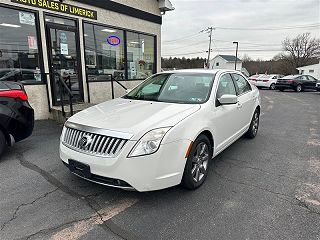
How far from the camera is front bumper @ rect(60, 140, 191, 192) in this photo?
271 cm

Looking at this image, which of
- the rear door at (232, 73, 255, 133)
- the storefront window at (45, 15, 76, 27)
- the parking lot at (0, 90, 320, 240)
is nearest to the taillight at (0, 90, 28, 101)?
the parking lot at (0, 90, 320, 240)

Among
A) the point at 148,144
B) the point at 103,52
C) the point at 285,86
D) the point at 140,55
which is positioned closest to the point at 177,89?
the point at 148,144

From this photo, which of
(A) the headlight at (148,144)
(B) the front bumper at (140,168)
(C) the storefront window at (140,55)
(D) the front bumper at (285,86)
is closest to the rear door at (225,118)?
(B) the front bumper at (140,168)

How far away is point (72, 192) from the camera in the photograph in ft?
10.8

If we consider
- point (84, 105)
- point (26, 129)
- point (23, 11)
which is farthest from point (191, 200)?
point (23, 11)

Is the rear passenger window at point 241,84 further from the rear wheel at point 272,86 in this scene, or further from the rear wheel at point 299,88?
the rear wheel at point 272,86

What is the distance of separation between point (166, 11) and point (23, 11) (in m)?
6.61

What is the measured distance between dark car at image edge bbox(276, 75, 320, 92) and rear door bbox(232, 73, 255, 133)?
18.4m

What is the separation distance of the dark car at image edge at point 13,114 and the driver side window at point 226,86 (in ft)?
11.0

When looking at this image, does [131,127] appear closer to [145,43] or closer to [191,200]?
[191,200]

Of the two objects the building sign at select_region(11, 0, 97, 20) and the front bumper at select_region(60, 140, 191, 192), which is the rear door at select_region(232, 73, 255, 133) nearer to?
the front bumper at select_region(60, 140, 191, 192)

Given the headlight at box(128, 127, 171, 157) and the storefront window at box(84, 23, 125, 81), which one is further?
the storefront window at box(84, 23, 125, 81)

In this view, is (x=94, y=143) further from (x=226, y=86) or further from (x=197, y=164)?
(x=226, y=86)

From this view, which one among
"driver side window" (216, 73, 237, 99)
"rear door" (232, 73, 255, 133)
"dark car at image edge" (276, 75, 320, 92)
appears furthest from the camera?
"dark car at image edge" (276, 75, 320, 92)
